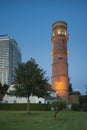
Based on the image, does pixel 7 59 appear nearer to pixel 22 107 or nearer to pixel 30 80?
pixel 22 107

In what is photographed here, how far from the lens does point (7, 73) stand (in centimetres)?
17812

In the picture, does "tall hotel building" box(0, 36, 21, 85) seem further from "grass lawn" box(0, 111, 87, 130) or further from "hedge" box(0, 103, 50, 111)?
"grass lawn" box(0, 111, 87, 130)

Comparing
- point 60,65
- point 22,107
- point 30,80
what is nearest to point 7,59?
point 60,65

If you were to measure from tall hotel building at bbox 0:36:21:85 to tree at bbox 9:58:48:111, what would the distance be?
430 feet

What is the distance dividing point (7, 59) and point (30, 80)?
147 meters

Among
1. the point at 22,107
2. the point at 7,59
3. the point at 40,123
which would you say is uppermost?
the point at 7,59

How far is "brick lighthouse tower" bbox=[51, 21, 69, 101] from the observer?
87812mm

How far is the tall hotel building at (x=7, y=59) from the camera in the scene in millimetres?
176000

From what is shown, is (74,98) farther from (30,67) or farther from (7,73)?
(7,73)

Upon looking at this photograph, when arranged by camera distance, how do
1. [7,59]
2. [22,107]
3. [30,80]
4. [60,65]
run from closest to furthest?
[30,80] < [22,107] < [60,65] < [7,59]

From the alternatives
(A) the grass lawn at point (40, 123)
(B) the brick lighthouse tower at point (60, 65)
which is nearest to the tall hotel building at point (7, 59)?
(B) the brick lighthouse tower at point (60, 65)

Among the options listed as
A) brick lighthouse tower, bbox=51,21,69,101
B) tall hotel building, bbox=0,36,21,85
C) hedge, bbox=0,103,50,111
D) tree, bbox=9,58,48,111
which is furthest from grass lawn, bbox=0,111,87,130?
tall hotel building, bbox=0,36,21,85

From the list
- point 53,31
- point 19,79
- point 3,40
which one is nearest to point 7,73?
point 3,40

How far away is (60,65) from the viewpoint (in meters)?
89.1
